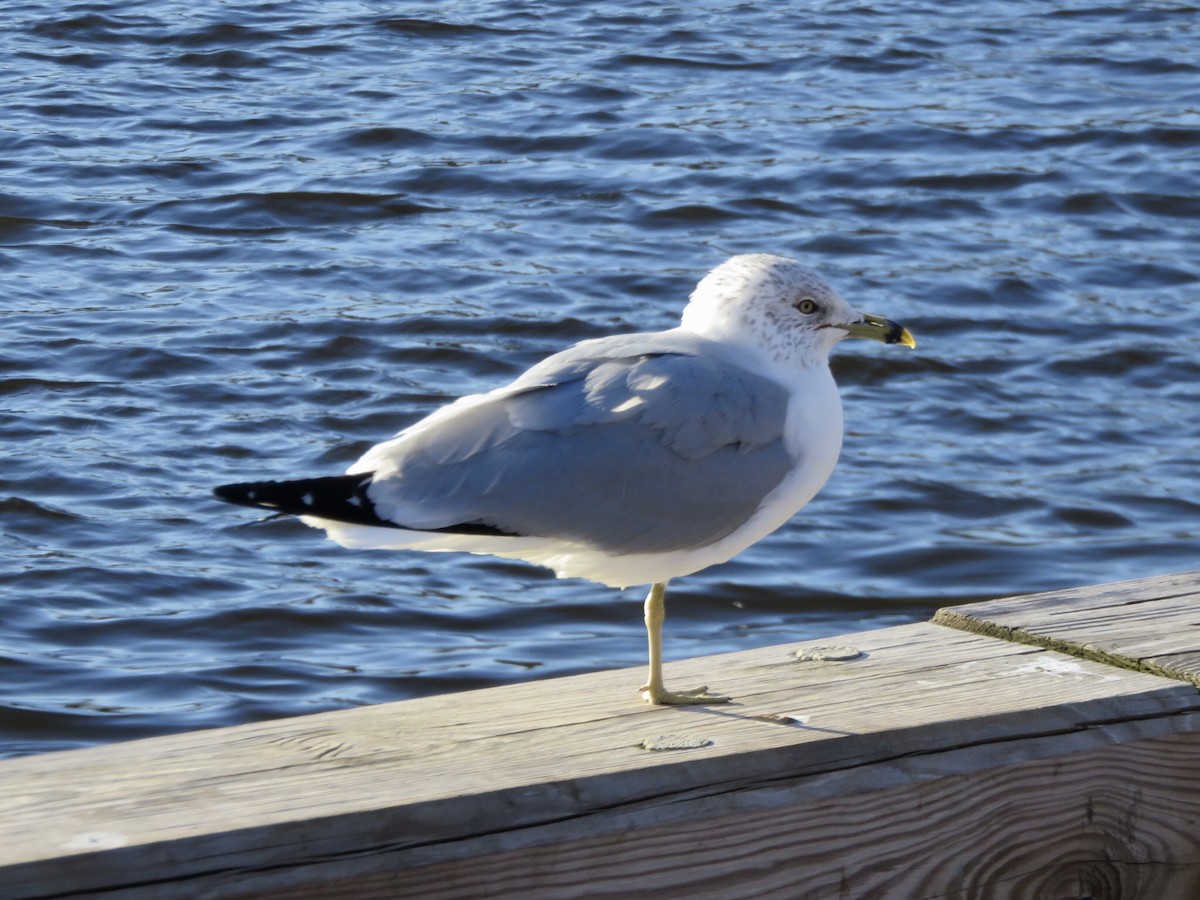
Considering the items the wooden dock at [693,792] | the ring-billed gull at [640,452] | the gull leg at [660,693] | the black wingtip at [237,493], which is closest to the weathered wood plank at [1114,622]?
the wooden dock at [693,792]

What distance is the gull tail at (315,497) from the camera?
255cm

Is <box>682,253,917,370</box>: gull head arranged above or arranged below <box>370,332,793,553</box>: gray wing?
above

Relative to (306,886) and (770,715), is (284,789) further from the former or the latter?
(770,715)

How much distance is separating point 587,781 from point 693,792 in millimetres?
138

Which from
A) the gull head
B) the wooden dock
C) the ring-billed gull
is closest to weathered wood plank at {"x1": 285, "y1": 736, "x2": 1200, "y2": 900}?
the wooden dock

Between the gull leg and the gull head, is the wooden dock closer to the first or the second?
the gull leg

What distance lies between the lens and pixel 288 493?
2.57 m

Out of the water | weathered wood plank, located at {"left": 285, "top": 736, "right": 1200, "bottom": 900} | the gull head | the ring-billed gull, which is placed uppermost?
the gull head

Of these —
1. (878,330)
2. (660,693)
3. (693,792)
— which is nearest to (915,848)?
(693,792)

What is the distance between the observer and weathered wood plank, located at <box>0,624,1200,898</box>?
1.96 metres

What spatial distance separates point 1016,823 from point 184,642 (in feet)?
9.68

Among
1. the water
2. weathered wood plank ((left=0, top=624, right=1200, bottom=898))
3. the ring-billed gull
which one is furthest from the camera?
the water

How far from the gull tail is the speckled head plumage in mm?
679

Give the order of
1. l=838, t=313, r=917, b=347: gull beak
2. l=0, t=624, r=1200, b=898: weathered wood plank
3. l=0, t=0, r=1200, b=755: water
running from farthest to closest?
l=0, t=0, r=1200, b=755: water, l=838, t=313, r=917, b=347: gull beak, l=0, t=624, r=1200, b=898: weathered wood plank
